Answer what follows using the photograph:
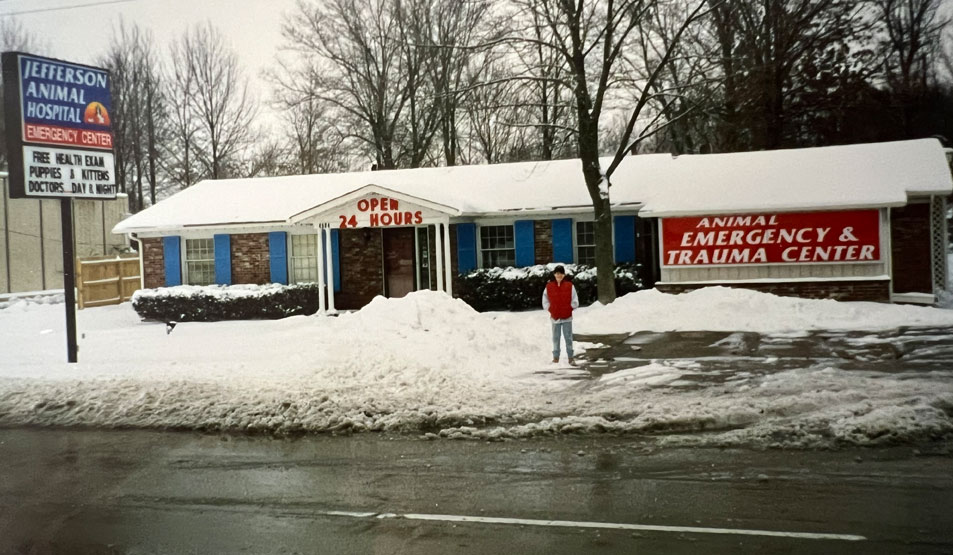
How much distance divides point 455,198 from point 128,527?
60.8ft

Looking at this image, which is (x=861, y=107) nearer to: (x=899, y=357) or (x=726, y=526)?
(x=899, y=357)

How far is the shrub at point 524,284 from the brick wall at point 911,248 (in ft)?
22.1

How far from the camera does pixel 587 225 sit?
24031 millimetres

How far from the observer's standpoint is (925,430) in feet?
28.7

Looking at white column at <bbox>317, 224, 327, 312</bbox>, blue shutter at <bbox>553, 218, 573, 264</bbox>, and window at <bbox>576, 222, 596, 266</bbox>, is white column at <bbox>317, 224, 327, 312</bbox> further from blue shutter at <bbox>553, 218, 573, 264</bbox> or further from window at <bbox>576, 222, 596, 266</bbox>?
window at <bbox>576, 222, 596, 266</bbox>

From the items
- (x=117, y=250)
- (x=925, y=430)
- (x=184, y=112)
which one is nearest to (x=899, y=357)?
(x=925, y=430)

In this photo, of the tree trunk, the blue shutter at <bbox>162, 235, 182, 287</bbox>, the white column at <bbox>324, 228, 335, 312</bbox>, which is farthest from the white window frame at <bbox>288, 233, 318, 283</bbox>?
the tree trunk

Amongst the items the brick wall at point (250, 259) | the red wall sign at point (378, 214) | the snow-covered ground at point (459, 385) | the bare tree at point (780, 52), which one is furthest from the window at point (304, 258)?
the bare tree at point (780, 52)

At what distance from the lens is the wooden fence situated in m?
30.0

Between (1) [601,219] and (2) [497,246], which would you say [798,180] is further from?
(2) [497,246]

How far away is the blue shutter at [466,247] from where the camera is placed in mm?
24516

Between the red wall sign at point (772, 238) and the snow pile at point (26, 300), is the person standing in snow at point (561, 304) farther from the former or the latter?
the snow pile at point (26, 300)

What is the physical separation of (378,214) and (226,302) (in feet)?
17.6

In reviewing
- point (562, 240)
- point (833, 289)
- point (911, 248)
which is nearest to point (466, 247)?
point (562, 240)
